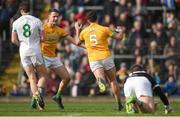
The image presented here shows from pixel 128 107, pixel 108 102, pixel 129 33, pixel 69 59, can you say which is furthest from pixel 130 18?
pixel 128 107

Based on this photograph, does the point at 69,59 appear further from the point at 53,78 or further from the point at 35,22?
the point at 35,22

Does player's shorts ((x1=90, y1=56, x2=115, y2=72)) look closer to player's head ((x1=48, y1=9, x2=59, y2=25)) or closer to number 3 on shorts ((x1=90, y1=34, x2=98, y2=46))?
number 3 on shorts ((x1=90, y1=34, x2=98, y2=46))

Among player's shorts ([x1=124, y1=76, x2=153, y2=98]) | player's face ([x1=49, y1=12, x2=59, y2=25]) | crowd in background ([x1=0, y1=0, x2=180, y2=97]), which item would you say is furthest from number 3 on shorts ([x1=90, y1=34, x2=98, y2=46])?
crowd in background ([x1=0, y1=0, x2=180, y2=97])

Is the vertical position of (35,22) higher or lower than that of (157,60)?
higher

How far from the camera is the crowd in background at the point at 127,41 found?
3167 cm

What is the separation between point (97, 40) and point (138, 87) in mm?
3019

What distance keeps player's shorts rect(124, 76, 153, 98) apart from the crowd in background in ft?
31.7

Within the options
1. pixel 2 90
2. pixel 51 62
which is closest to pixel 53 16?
pixel 51 62

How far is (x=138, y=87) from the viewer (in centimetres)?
2009

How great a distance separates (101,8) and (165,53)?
13.7ft

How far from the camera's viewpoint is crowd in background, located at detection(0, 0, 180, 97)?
3167 centimetres

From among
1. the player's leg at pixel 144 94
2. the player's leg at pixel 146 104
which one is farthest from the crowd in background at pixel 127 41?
the player's leg at pixel 146 104

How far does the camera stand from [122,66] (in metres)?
31.5

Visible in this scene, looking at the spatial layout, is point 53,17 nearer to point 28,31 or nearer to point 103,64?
point 28,31
